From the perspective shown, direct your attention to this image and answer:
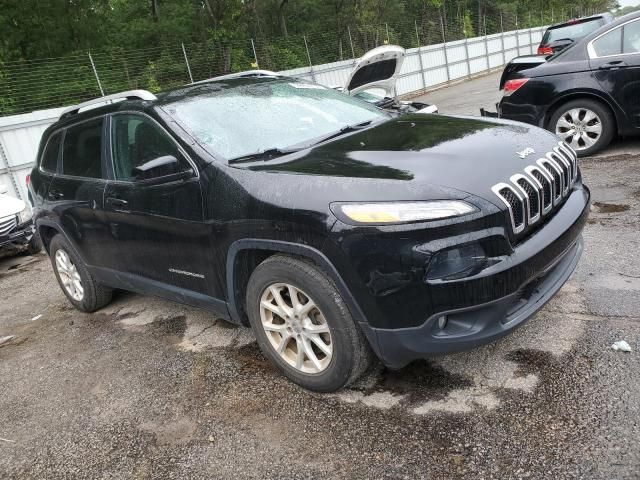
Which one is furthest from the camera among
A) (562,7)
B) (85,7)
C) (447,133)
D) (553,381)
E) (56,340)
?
(562,7)

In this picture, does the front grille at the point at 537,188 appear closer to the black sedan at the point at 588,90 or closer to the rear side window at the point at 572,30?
the black sedan at the point at 588,90

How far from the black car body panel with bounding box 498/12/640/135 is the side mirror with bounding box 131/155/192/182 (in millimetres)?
5029

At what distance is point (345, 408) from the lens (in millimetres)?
2824

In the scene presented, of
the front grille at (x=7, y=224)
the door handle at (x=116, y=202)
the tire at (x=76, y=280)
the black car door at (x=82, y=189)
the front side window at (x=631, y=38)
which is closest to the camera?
the door handle at (x=116, y=202)

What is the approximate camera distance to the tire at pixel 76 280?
4.59 metres

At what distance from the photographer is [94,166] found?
13.3 feet

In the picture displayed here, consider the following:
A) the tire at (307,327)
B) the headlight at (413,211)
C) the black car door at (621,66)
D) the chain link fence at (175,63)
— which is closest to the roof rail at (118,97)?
the tire at (307,327)

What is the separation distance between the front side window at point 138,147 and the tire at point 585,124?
483 centimetres

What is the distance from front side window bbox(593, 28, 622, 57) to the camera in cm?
638

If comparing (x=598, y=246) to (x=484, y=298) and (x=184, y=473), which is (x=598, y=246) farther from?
(x=184, y=473)

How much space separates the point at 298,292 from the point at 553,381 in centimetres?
134

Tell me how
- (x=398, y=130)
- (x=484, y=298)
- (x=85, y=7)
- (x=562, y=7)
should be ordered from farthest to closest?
(x=562, y=7)
(x=85, y=7)
(x=398, y=130)
(x=484, y=298)

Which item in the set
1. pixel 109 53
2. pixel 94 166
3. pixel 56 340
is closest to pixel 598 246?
pixel 94 166

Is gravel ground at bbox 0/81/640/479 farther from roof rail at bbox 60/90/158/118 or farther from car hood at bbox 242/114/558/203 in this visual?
roof rail at bbox 60/90/158/118
